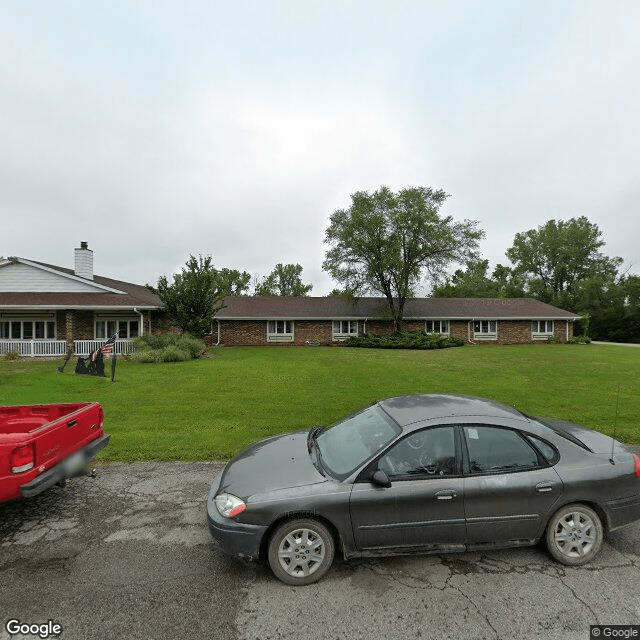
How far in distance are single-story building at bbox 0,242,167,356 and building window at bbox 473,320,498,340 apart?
2400 centimetres

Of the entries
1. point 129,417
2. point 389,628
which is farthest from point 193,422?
point 389,628

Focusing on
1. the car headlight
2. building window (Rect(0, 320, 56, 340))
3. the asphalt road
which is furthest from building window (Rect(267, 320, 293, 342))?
the car headlight

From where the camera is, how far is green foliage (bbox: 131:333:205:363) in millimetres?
16688

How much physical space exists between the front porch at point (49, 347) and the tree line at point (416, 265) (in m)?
3.11

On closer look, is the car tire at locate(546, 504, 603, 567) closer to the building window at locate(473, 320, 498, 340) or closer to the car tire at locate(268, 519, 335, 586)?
the car tire at locate(268, 519, 335, 586)

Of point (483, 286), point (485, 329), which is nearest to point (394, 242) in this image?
point (485, 329)

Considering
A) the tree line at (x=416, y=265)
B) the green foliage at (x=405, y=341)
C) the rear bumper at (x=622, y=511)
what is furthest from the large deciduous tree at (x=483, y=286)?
the rear bumper at (x=622, y=511)

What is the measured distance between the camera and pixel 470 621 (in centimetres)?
256

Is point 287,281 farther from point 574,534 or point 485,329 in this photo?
point 574,534

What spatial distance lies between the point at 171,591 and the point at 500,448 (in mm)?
2995

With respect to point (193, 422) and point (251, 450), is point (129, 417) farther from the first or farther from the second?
point (251, 450)

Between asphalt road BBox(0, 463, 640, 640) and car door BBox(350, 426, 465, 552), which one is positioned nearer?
asphalt road BBox(0, 463, 640, 640)

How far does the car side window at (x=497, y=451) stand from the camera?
3.24 m

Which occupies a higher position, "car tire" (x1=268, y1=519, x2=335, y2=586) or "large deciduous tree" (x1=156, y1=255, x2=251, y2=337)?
"large deciduous tree" (x1=156, y1=255, x2=251, y2=337)
